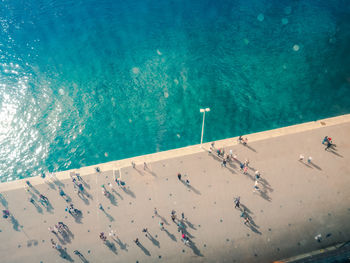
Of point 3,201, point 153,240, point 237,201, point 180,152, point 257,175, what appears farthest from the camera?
point 180,152

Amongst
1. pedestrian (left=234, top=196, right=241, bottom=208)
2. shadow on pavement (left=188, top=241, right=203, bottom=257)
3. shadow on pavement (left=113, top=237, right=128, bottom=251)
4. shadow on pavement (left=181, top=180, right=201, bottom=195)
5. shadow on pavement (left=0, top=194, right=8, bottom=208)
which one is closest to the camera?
shadow on pavement (left=188, top=241, right=203, bottom=257)

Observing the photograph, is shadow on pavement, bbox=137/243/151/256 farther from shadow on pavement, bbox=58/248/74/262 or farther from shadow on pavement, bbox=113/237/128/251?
shadow on pavement, bbox=58/248/74/262

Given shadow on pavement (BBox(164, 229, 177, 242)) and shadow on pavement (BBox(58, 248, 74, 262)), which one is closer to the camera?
shadow on pavement (BBox(58, 248, 74, 262))

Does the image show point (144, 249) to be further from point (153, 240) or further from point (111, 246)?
point (111, 246)

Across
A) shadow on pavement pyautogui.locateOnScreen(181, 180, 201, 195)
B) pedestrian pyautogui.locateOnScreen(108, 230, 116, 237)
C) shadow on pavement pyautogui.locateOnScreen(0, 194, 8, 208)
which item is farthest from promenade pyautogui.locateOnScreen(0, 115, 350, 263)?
pedestrian pyautogui.locateOnScreen(108, 230, 116, 237)

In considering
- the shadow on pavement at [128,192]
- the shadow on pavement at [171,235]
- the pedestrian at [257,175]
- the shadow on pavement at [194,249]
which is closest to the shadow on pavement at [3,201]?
the shadow on pavement at [128,192]

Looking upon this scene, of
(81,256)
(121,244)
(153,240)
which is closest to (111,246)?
(121,244)

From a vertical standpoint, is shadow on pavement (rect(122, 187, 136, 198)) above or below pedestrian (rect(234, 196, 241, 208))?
above
